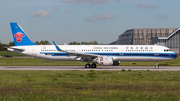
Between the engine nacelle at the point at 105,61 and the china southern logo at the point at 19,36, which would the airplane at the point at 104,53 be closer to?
the engine nacelle at the point at 105,61

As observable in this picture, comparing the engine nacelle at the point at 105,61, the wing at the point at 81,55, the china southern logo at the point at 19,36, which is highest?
the china southern logo at the point at 19,36

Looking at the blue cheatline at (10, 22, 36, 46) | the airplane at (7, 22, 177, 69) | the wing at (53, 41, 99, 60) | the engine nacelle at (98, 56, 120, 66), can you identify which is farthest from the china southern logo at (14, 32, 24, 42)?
the engine nacelle at (98, 56, 120, 66)

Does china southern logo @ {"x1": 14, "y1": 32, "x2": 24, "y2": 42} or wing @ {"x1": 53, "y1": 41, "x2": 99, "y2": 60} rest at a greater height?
china southern logo @ {"x1": 14, "y1": 32, "x2": 24, "y2": 42}

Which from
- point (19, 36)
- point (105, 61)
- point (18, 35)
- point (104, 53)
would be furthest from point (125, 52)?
point (18, 35)

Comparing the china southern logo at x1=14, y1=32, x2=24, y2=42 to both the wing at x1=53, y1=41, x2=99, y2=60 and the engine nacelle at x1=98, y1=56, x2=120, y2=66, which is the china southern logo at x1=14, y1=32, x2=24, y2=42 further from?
the engine nacelle at x1=98, y1=56, x2=120, y2=66

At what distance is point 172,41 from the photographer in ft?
336

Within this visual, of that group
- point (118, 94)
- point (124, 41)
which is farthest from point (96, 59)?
point (124, 41)

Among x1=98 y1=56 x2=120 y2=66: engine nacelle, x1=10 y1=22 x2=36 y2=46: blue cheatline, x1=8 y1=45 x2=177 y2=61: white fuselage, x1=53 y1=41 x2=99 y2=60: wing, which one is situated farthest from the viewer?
x1=10 y1=22 x2=36 y2=46: blue cheatline

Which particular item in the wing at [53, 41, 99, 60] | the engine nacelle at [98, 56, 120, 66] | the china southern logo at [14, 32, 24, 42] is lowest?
the engine nacelle at [98, 56, 120, 66]

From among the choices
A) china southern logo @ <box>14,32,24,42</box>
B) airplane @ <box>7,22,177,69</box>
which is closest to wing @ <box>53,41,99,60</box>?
airplane @ <box>7,22,177,69</box>

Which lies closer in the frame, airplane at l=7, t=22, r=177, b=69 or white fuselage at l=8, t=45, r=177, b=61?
airplane at l=7, t=22, r=177, b=69

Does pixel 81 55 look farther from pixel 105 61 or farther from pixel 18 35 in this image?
pixel 18 35

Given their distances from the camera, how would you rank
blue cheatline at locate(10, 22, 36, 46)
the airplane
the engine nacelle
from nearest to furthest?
the engine nacelle
the airplane
blue cheatline at locate(10, 22, 36, 46)

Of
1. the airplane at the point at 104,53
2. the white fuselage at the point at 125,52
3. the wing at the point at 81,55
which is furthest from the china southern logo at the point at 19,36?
the wing at the point at 81,55
